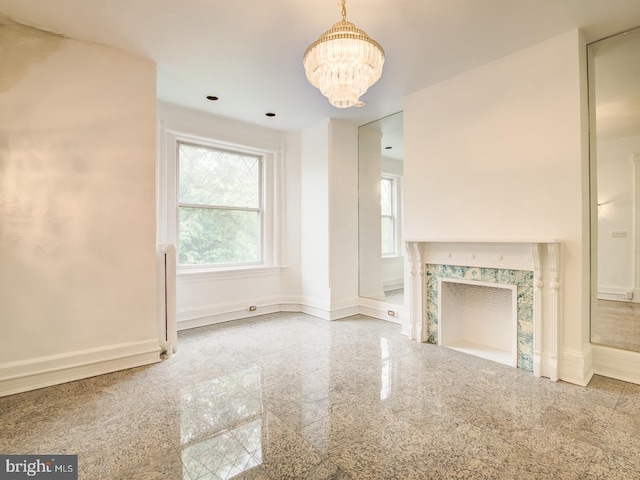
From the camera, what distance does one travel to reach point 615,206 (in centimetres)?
269

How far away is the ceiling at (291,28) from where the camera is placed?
2.18 meters

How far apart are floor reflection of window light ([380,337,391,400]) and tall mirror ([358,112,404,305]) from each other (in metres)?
1.27

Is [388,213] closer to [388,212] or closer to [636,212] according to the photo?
[388,212]

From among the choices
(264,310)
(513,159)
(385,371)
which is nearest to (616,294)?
(513,159)

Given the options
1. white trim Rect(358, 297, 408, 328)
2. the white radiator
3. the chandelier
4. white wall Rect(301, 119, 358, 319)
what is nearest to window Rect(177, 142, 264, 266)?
white wall Rect(301, 119, 358, 319)

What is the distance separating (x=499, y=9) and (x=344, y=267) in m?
3.16

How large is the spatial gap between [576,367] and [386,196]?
9.86ft

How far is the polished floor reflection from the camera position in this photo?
60.4 inches

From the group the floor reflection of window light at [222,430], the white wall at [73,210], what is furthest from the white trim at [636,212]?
the white wall at [73,210]

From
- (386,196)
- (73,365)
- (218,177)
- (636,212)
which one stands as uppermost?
(218,177)

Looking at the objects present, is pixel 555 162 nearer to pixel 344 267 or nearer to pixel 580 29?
pixel 580 29

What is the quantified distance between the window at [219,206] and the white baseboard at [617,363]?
3.88m

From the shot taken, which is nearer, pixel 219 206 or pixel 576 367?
pixel 576 367

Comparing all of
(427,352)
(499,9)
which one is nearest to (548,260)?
(427,352)
